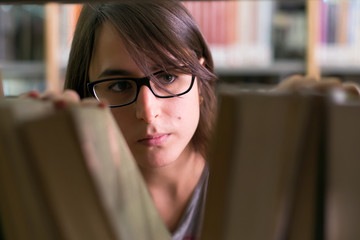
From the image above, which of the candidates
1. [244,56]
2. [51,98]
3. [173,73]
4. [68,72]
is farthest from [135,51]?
[244,56]

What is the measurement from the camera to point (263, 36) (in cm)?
192

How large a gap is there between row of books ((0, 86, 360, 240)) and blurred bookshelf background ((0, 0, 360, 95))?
1.58 meters

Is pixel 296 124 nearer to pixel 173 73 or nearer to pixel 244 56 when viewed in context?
pixel 173 73

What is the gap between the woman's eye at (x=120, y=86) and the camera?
78 centimetres

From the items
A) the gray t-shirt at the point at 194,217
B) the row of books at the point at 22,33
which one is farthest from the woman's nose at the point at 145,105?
the row of books at the point at 22,33

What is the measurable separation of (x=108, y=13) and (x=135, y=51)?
132 millimetres

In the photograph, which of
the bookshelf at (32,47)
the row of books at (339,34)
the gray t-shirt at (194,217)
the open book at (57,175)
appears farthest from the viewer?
the bookshelf at (32,47)

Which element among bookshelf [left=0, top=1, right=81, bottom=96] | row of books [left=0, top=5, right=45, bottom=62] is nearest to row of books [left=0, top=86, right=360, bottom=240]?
bookshelf [left=0, top=1, right=81, bottom=96]

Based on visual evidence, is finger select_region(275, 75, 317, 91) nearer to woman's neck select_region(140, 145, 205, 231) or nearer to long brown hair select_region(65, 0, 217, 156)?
long brown hair select_region(65, 0, 217, 156)

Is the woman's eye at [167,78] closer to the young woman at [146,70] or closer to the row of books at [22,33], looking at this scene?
the young woman at [146,70]

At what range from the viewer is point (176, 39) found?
0.80 m

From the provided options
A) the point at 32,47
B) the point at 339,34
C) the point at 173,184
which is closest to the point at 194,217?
the point at 173,184

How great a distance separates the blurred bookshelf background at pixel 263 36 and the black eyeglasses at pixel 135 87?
113cm

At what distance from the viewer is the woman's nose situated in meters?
0.73
